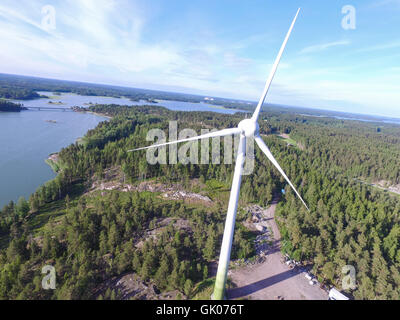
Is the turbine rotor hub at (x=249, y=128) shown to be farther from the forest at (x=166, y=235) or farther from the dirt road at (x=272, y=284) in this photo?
the dirt road at (x=272, y=284)

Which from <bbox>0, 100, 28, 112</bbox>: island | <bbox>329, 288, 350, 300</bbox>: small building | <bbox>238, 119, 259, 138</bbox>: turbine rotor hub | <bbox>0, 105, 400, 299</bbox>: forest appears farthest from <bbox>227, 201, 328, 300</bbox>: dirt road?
<bbox>0, 100, 28, 112</bbox>: island

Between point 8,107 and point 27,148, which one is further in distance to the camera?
point 8,107

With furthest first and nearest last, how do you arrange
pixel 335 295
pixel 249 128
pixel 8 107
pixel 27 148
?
pixel 8 107 → pixel 27 148 → pixel 335 295 → pixel 249 128

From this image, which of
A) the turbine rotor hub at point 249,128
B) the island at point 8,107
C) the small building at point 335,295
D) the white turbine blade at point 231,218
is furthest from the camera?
the island at point 8,107

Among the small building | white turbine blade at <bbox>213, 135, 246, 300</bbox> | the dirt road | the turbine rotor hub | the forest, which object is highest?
the turbine rotor hub

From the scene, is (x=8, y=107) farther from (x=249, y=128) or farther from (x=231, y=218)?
(x=249, y=128)

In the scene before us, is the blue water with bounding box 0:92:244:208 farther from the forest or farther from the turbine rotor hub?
the turbine rotor hub

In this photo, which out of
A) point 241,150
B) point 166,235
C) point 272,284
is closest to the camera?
point 241,150

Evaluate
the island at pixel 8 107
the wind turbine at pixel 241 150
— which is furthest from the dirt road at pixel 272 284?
the island at pixel 8 107

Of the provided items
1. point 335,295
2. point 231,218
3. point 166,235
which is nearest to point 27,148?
point 166,235
